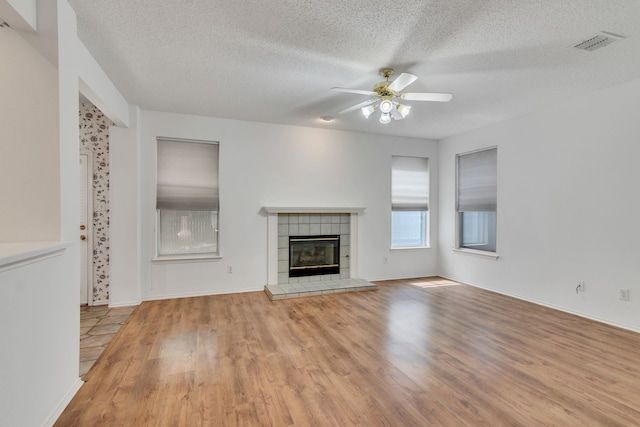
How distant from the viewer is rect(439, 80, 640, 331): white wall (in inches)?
132

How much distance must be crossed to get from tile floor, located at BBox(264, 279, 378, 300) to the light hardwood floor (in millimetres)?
502

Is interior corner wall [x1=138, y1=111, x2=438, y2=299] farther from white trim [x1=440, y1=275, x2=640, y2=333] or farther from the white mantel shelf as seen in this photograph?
white trim [x1=440, y1=275, x2=640, y2=333]

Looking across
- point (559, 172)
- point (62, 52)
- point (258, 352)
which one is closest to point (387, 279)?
point (559, 172)

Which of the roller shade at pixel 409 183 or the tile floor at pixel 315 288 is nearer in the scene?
the tile floor at pixel 315 288

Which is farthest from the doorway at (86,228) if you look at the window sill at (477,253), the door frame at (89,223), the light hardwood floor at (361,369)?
the window sill at (477,253)

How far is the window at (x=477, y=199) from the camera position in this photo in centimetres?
500

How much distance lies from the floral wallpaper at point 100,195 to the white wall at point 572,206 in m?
A: 5.70

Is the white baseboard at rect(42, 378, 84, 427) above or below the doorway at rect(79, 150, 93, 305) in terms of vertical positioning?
below

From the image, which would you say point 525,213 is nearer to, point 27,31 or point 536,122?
point 536,122

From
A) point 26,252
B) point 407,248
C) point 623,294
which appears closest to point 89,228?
point 26,252

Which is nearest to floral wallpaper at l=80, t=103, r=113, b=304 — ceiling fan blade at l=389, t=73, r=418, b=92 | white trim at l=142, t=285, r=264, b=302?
white trim at l=142, t=285, r=264, b=302

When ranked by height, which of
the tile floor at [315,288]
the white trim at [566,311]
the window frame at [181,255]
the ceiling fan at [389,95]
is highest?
the ceiling fan at [389,95]

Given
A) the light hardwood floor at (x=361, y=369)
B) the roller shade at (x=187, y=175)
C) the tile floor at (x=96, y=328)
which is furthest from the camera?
the roller shade at (x=187, y=175)

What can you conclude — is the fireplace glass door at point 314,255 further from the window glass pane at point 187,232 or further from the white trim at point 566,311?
the white trim at point 566,311
